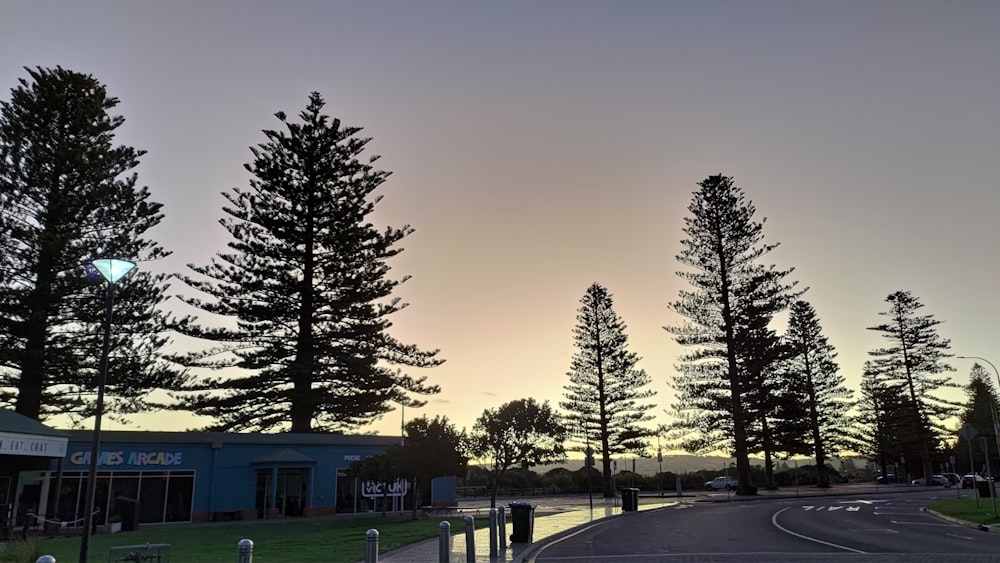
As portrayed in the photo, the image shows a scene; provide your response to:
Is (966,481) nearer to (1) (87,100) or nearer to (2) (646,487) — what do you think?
(2) (646,487)

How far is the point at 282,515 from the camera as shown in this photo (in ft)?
104

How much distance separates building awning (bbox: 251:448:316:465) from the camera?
102ft

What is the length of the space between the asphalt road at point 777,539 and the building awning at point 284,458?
14.6m

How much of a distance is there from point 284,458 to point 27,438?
1130cm

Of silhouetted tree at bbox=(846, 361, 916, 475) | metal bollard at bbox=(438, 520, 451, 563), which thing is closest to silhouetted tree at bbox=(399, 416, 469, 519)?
metal bollard at bbox=(438, 520, 451, 563)

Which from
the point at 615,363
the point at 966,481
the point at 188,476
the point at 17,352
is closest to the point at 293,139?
the point at 17,352

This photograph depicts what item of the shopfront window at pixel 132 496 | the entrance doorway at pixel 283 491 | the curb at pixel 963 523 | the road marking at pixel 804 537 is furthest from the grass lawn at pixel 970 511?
the shopfront window at pixel 132 496

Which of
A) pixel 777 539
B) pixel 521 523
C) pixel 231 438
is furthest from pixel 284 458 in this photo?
pixel 777 539

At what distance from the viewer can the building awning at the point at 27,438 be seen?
2048 cm

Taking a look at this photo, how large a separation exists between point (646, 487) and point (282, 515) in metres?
39.8

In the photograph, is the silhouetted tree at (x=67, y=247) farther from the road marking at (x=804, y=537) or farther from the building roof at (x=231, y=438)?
the road marking at (x=804, y=537)

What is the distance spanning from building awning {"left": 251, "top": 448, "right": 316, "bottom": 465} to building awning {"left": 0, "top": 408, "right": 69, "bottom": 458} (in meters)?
8.87

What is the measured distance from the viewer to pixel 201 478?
98.3ft

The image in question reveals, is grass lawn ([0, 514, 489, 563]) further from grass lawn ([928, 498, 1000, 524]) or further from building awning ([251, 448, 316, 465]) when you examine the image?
grass lawn ([928, 498, 1000, 524])
